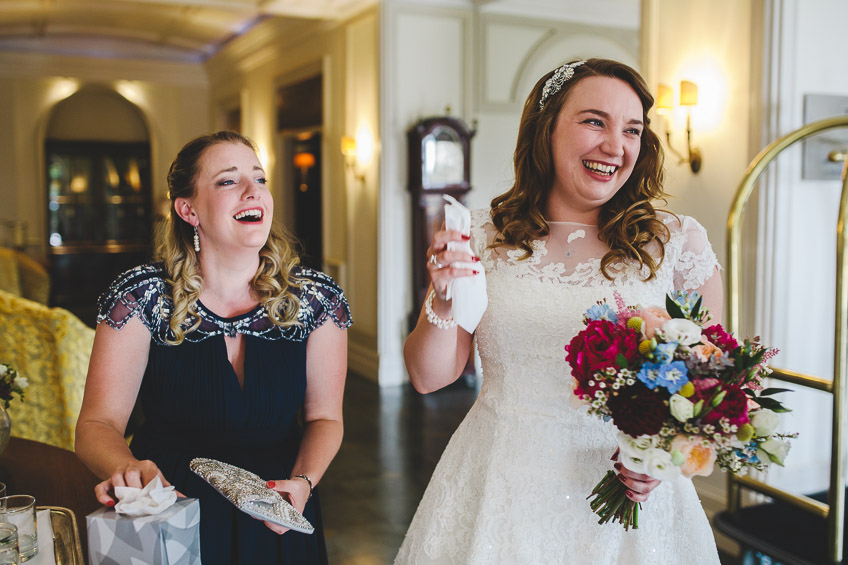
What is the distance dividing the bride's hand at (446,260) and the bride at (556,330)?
14 cm

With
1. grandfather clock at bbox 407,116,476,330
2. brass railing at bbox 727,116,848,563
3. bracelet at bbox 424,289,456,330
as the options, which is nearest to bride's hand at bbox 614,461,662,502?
bracelet at bbox 424,289,456,330

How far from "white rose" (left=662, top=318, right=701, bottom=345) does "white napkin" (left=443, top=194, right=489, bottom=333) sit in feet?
1.12

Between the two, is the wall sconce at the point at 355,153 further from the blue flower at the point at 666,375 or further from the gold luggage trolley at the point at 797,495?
the blue flower at the point at 666,375

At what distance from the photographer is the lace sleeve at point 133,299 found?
1782 millimetres

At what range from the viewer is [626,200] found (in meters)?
1.82

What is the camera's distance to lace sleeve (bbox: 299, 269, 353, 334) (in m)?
1.90

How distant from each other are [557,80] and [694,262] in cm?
53

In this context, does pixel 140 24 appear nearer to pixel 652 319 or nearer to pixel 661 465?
pixel 652 319

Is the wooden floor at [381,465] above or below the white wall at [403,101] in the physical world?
below

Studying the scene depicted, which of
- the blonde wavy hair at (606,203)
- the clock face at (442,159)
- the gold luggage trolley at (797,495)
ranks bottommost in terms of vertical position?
the gold luggage trolley at (797,495)

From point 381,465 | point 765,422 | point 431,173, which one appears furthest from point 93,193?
point 765,422

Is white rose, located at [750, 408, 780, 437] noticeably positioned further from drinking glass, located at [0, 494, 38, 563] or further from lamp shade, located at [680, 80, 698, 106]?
lamp shade, located at [680, 80, 698, 106]

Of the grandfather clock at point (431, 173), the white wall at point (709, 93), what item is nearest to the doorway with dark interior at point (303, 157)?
the grandfather clock at point (431, 173)

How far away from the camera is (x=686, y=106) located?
3863 mm
